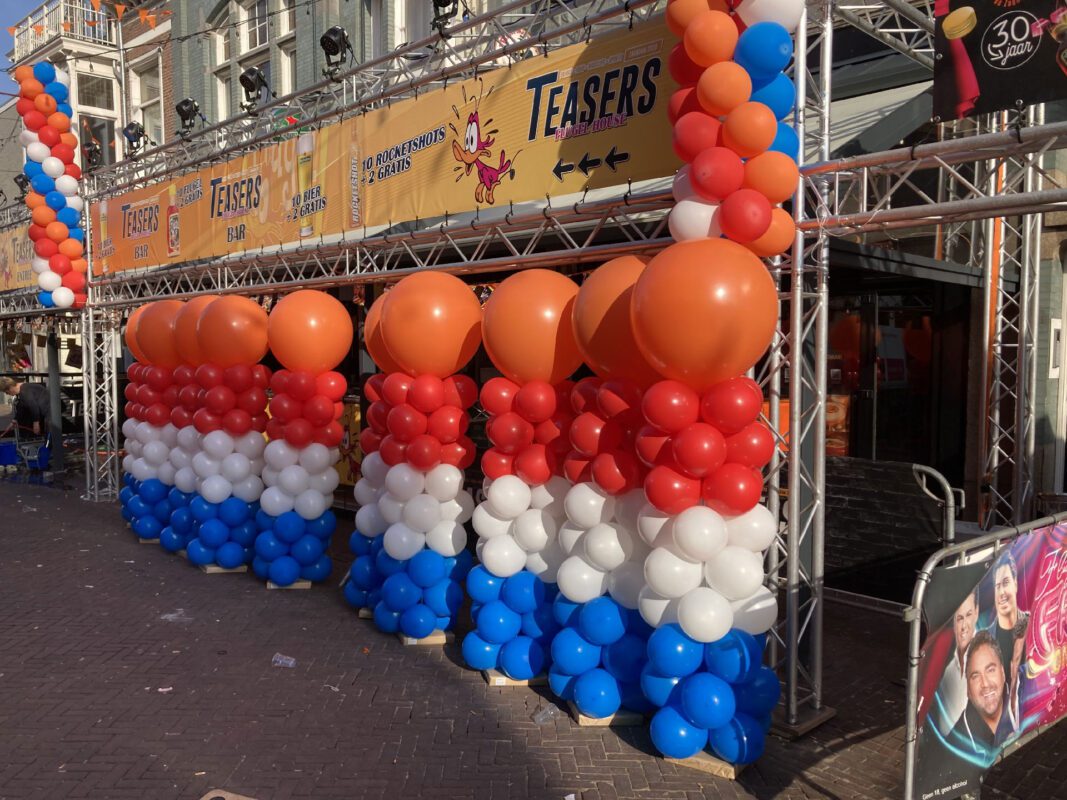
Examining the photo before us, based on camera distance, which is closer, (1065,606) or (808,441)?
(1065,606)

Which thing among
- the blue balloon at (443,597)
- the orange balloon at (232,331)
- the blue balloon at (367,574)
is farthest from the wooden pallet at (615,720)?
the orange balloon at (232,331)

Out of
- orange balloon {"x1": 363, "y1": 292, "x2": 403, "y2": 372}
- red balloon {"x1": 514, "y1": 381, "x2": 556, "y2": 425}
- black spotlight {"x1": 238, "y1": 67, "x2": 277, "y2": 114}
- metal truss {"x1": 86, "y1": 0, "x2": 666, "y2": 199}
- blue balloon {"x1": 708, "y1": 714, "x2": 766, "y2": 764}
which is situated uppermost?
black spotlight {"x1": 238, "y1": 67, "x2": 277, "y2": 114}

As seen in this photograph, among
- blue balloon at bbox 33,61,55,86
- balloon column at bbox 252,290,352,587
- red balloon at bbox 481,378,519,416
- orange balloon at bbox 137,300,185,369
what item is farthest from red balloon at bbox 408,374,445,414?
blue balloon at bbox 33,61,55,86

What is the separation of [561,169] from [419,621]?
381 cm

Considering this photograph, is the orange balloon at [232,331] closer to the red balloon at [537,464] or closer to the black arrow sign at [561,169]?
the black arrow sign at [561,169]

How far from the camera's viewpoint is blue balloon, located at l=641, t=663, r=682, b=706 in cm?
470

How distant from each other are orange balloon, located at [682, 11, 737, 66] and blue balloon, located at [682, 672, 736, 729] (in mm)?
3524

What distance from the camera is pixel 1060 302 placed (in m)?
9.63

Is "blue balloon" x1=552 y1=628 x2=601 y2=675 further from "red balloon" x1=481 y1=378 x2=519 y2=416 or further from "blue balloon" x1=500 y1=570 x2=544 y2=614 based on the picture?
"red balloon" x1=481 y1=378 x2=519 y2=416

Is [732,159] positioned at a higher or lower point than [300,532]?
Result: higher

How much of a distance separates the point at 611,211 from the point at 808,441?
2204 mm

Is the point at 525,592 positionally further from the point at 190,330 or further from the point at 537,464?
the point at 190,330

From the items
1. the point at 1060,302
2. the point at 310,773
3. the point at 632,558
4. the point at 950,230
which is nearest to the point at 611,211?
the point at 632,558

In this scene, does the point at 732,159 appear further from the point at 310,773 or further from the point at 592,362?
the point at 310,773
